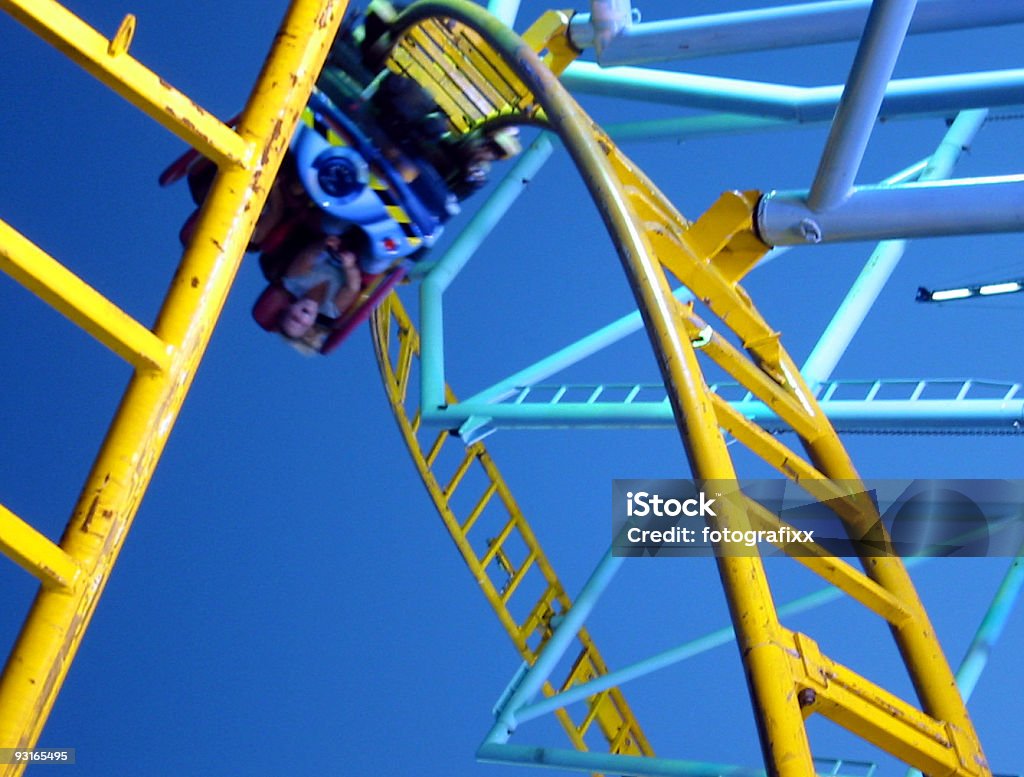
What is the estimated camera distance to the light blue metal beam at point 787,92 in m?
6.39

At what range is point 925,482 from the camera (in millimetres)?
8078

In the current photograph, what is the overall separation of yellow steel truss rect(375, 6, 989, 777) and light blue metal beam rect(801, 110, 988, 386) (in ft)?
6.47

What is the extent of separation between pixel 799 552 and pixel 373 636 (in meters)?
10.5

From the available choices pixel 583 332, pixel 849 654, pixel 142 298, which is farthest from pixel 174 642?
pixel 849 654

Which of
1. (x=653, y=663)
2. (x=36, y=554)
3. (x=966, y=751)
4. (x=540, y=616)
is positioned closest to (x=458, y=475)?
(x=540, y=616)

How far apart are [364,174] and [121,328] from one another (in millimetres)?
3495

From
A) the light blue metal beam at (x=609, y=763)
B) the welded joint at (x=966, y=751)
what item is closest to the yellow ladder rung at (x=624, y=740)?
the light blue metal beam at (x=609, y=763)

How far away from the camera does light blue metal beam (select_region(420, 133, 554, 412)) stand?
9461 millimetres

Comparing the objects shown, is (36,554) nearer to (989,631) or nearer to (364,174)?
(364,174)

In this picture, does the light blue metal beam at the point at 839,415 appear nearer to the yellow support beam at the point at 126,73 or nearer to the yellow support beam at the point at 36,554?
the yellow support beam at the point at 126,73

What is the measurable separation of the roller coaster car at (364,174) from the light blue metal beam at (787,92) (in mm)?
902

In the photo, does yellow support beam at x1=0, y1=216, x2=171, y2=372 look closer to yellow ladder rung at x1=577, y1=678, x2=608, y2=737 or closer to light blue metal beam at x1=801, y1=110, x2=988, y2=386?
light blue metal beam at x1=801, y1=110, x2=988, y2=386

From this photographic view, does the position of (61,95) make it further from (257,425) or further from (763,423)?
(763,423)

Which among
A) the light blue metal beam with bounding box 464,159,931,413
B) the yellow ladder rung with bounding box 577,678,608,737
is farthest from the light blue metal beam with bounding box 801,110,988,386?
the yellow ladder rung with bounding box 577,678,608,737
